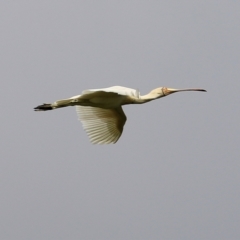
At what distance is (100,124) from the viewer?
2647 cm

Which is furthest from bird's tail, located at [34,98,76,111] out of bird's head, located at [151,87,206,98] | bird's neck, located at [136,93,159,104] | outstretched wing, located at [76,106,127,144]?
bird's head, located at [151,87,206,98]

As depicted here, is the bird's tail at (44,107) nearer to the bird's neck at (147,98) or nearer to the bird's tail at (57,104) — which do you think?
the bird's tail at (57,104)

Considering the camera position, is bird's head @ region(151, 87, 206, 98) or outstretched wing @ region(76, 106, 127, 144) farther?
outstretched wing @ region(76, 106, 127, 144)

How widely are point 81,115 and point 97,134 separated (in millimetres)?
817

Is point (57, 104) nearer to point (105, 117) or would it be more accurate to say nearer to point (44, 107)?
point (44, 107)

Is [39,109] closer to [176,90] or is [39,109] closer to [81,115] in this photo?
[81,115]

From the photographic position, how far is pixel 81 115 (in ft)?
87.0

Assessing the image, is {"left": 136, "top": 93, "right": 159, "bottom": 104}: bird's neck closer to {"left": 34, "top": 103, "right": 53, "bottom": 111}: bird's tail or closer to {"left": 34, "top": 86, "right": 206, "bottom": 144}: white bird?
{"left": 34, "top": 86, "right": 206, "bottom": 144}: white bird

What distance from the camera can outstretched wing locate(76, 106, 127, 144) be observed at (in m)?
26.2

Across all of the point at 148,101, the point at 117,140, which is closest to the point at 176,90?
the point at 148,101

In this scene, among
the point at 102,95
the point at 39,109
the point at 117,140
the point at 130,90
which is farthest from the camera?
the point at 117,140


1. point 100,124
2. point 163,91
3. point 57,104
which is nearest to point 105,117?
point 100,124

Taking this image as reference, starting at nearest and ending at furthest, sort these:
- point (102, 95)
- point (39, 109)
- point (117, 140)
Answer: point (102, 95)
point (39, 109)
point (117, 140)

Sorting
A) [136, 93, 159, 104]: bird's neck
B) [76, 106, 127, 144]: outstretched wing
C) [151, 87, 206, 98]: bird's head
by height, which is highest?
[151, 87, 206, 98]: bird's head
